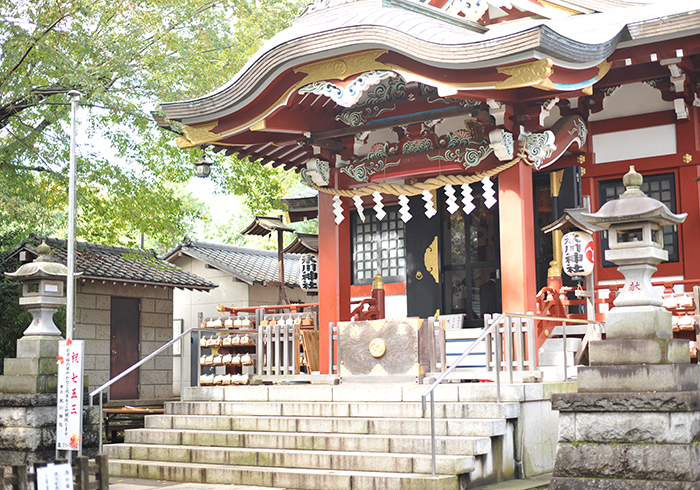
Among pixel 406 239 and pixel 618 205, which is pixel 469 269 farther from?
pixel 618 205

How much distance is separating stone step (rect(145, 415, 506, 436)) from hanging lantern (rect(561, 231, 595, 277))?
300 cm

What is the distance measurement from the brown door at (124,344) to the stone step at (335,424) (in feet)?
31.3

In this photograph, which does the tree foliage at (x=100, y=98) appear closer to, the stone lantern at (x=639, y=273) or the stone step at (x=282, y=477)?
the stone step at (x=282, y=477)

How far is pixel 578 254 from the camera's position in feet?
35.2

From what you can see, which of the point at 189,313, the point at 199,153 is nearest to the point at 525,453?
the point at 199,153

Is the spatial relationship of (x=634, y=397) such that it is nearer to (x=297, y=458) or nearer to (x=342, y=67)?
(x=297, y=458)

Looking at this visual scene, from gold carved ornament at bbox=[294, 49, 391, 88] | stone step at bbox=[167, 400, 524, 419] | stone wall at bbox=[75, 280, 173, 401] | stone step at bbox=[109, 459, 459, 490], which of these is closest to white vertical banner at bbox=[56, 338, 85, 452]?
stone step at bbox=[109, 459, 459, 490]

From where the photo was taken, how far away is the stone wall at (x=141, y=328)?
19.4 metres

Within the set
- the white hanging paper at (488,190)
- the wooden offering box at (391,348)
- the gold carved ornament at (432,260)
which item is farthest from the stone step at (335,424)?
the gold carved ornament at (432,260)

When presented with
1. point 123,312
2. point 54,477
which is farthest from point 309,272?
point 54,477

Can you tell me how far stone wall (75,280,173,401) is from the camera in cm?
1939

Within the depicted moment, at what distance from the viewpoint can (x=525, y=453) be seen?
8984 millimetres

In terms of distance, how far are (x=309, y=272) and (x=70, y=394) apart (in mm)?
6367

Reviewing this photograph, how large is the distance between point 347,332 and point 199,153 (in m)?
8.55
